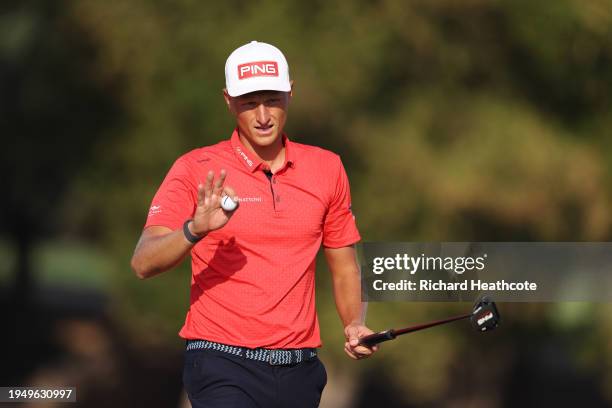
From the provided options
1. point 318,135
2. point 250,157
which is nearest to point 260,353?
point 250,157

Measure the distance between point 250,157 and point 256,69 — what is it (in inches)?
13.0

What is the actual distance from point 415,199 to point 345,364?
3.33 feet

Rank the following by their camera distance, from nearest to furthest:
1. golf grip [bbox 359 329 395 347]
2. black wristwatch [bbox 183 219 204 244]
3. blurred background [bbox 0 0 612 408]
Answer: black wristwatch [bbox 183 219 204 244] < golf grip [bbox 359 329 395 347] < blurred background [bbox 0 0 612 408]

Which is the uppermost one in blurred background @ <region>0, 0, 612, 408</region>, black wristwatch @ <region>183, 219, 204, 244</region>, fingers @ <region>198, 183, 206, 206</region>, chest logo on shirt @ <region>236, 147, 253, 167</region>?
blurred background @ <region>0, 0, 612, 408</region>

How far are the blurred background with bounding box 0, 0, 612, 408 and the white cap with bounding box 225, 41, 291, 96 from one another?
207 cm

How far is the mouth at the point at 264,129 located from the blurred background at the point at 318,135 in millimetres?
2117

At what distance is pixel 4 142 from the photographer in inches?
237

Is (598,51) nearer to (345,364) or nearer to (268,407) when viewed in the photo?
(345,364)

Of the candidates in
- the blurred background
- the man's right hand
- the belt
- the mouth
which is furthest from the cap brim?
the blurred background

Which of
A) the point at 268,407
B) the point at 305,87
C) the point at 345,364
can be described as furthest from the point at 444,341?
the point at 268,407

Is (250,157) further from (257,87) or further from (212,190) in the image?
(212,190)

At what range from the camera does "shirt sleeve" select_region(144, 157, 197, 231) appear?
3.78 metres

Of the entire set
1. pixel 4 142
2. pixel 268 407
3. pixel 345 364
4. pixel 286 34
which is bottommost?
pixel 268 407

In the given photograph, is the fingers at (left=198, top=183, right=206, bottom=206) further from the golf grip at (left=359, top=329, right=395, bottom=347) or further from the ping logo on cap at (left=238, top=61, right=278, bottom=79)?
the golf grip at (left=359, top=329, right=395, bottom=347)
